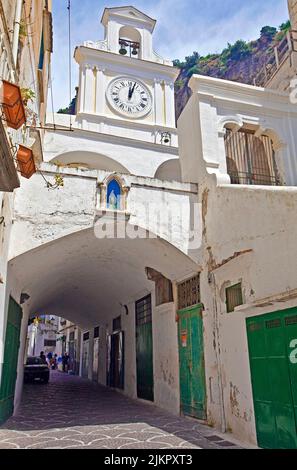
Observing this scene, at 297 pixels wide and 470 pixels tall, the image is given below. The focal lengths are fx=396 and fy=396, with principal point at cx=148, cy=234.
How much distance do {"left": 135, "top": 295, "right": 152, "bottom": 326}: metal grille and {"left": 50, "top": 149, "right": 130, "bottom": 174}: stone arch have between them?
5.35m

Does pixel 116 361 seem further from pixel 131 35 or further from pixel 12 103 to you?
pixel 131 35

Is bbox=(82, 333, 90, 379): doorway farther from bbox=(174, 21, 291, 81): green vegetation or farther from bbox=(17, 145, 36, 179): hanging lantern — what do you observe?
bbox=(174, 21, 291, 81): green vegetation

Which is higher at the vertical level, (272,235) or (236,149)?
(236,149)

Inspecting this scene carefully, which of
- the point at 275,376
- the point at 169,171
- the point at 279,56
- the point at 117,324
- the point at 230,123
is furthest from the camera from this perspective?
the point at 169,171

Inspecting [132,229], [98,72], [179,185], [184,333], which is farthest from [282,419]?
[98,72]

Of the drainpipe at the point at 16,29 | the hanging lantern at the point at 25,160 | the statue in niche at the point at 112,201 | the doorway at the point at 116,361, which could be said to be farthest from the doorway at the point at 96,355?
the drainpipe at the point at 16,29

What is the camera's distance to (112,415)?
984 centimetres

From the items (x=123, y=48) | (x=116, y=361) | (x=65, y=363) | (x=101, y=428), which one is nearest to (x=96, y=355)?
(x=116, y=361)

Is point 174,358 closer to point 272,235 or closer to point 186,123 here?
point 272,235

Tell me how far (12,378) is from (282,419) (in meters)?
6.27

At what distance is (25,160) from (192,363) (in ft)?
19.2

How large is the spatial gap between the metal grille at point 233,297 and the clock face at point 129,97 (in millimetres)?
11590

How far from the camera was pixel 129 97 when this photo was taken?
58.0 ft

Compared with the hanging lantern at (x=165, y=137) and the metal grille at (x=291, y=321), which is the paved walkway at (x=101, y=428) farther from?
the hanging lantern at (x=165, y=137)
